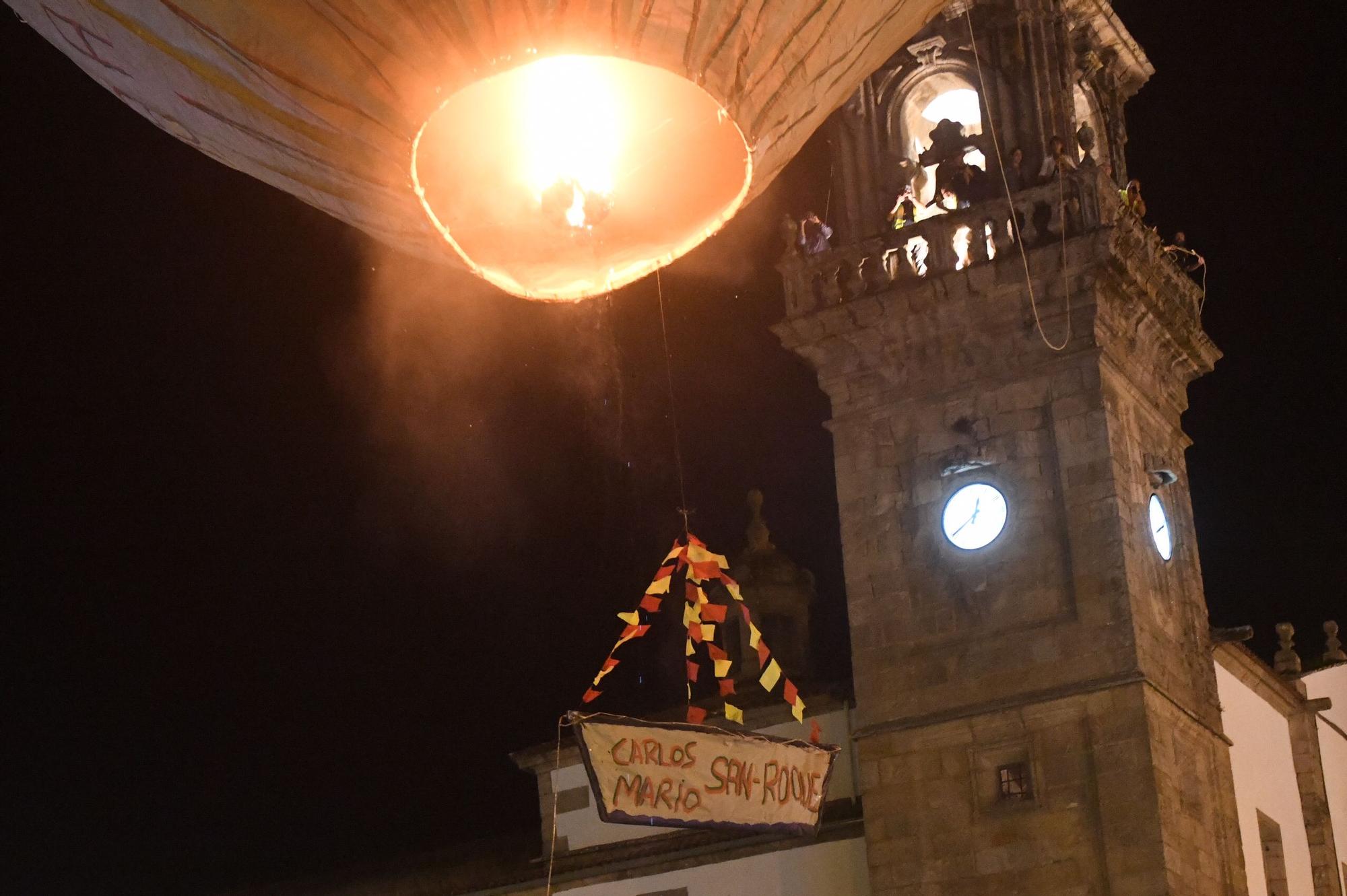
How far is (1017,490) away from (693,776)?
6.69 meters

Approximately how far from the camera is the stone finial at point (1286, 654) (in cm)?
2314

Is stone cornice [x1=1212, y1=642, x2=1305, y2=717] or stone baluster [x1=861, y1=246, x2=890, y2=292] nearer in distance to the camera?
stone baluster [x1=861, y1=246, x2=890, y2=292]

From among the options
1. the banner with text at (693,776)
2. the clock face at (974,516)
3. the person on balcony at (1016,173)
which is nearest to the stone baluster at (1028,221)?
the person on balcony at (1016,173)

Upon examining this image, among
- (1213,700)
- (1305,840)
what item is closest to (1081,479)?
(1213,700)

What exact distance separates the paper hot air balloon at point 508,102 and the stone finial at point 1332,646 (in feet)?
63.4

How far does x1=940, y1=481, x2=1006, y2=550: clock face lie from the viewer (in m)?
18.6

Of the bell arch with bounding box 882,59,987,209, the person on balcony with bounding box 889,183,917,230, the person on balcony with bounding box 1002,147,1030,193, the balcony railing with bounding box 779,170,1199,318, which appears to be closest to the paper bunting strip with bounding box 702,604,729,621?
the balcony railing with bounding box 779,170,1199,318

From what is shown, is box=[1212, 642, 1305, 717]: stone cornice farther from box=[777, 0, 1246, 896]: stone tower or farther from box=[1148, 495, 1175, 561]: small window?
box=[1148, 495, 1175, 561]: small window

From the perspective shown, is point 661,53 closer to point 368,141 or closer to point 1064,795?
point 368,141

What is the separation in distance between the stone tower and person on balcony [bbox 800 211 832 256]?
179mm

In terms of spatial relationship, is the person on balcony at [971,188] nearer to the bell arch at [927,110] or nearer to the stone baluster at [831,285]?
the bell arch at [927,110]

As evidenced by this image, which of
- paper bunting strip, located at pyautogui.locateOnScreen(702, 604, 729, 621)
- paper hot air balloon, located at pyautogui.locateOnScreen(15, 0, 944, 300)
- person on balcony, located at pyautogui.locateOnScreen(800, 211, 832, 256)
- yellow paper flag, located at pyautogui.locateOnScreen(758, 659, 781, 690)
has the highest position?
person on balcony, located at pyautogui.locateOnScreen(800, 211, 832, 256)

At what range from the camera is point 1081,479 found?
18266 millimetres

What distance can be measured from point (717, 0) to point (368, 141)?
1104 mm
